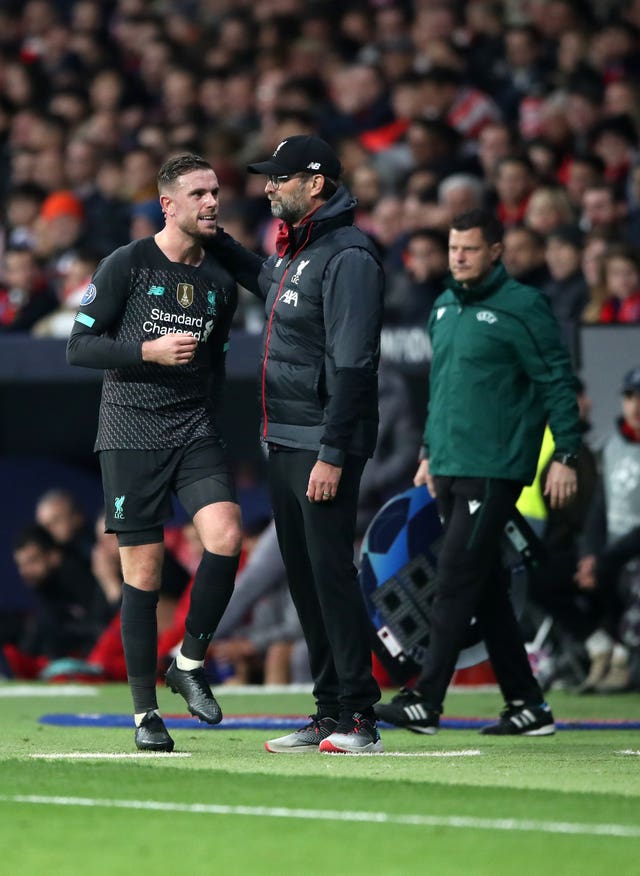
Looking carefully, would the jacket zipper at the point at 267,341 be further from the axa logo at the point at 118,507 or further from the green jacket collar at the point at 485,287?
the green jacket collar at the point at 485,287

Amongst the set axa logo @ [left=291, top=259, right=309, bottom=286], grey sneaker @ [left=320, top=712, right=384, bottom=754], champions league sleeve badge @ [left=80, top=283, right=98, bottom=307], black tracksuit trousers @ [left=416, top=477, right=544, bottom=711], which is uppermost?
axa logo @ [left=291, top=259, right=309, bottom=286]

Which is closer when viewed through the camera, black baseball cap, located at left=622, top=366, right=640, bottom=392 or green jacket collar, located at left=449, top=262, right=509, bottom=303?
green jacket collar, located at left=449, top=262, right=509, bottom=303

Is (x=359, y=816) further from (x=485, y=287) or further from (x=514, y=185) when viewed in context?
(x=514, y=185)

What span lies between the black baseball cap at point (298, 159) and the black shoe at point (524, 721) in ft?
8.02

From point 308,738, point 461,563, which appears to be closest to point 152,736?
point 308,738

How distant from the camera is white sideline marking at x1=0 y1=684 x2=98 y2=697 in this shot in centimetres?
1113

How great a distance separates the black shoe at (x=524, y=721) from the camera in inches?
304

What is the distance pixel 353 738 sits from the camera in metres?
6.67

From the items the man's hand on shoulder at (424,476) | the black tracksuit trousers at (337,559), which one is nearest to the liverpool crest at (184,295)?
the black tracksuit trousers at (337,559)

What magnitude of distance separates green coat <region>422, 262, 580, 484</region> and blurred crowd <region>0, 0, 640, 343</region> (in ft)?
12.2

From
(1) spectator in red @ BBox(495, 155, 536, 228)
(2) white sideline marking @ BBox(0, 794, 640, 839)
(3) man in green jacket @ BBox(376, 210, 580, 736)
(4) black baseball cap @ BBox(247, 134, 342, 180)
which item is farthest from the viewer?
(1) spectator in red @ BBox(495, 155, 536, 228)

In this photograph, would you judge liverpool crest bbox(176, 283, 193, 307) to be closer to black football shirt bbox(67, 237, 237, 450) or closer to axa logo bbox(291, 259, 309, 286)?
black football shirt bbox(67, 237, 237, 450)

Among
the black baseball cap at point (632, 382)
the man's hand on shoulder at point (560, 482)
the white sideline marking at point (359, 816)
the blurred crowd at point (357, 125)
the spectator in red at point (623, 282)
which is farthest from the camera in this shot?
the blurred crowd at point (357, 125)

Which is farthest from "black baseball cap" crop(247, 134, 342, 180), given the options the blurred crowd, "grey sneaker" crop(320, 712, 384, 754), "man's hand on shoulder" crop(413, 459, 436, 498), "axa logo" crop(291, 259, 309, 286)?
the blurred crowd
